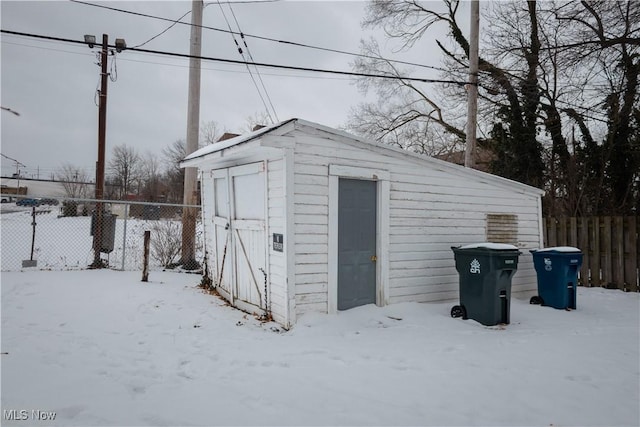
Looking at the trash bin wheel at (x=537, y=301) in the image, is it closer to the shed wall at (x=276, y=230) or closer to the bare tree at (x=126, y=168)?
the shed wall at (x=276, y=230)

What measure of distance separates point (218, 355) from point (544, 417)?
3135 millimetres

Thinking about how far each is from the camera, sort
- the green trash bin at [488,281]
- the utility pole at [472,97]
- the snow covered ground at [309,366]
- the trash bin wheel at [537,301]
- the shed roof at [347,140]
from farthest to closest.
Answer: the utility pole at [472,97]
the trash bin wheel at [537,301]
the green trash bin at [488,281]
the shed roof at [347,140]
the snow covered ground at [309,366]

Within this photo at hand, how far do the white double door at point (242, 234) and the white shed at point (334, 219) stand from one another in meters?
0.02

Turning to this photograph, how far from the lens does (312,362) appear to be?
3.97 metres

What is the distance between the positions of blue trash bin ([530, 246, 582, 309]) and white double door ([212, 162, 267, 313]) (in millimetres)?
5105

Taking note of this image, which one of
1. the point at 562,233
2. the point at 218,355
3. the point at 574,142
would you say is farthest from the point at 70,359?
the point at 574,142

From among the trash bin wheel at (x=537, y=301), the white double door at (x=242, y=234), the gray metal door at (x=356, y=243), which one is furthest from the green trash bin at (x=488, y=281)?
the white double door at (x=242, y=234)

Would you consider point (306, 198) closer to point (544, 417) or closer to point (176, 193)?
point (544, 417)

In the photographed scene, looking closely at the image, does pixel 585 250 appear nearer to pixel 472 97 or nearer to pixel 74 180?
pixel 472 97

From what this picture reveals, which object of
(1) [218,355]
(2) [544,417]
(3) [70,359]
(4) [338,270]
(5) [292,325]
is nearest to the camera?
(2) [544,417]

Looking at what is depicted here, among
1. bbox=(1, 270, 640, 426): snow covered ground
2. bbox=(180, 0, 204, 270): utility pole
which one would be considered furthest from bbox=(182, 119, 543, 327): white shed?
bbox=(180, 0, 204, 270): utility pole

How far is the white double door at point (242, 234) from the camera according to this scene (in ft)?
18.9

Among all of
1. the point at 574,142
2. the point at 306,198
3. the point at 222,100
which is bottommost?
the point at 306,198

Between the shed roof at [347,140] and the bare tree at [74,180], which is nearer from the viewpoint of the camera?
the shed roof at [347,140]
